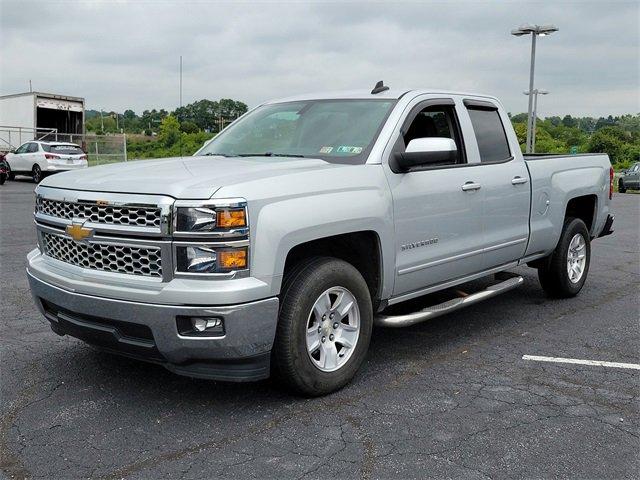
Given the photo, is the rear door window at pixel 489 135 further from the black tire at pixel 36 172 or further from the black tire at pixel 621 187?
the black tire at pixel 621 187

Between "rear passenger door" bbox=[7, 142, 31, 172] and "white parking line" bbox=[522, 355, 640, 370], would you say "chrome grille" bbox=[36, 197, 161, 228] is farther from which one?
"rear passenger door" bbox=[7, 142, 31, 172]

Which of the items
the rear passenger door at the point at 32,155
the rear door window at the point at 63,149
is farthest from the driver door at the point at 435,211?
the rear passenger door at the point at 32,155

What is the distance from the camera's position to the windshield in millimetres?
4730

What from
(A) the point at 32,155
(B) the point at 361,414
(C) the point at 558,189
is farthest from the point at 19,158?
(B) the point at 361,414

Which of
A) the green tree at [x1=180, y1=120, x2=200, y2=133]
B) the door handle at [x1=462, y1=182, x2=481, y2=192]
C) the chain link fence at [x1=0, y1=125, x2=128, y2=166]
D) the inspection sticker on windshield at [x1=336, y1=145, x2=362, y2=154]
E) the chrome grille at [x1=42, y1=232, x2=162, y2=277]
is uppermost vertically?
the chain link fence at [x1=0, y1=125, x2=128, y2=166]

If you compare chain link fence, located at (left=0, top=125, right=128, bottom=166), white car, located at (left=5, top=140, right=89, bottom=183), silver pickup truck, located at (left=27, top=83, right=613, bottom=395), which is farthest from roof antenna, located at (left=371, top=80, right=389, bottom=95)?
chain link fence, located at (left=0, top=125, right=128, bottom=166)

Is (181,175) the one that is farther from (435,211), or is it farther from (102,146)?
(102,146)

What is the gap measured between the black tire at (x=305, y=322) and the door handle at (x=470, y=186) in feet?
4.30

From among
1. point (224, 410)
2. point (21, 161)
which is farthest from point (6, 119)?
point (224, 410)

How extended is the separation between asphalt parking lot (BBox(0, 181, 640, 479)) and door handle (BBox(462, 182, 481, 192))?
4.00ft

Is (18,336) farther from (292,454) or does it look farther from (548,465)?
(548,465)

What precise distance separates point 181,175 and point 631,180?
3194 cm

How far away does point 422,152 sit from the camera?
14.7 ft

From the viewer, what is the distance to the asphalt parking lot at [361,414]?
3.30 metres
